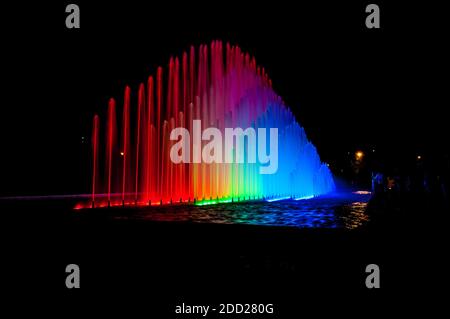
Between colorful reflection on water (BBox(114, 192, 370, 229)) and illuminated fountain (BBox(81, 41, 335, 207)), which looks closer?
colorful reflection on water (BBox(114, 192, 370, 229))

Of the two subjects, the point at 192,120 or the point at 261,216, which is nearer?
the point at 261,216

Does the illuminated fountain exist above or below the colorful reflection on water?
above

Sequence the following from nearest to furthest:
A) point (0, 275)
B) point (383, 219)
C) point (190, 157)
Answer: point (0, 275)
point (383, 219)
point (190, 157)

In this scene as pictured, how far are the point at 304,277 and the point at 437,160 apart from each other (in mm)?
17375

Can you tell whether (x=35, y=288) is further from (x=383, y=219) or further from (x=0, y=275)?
→ (x=383, y=219)

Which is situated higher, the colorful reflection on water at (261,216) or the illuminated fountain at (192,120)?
the illuminated fountain at (192,120)

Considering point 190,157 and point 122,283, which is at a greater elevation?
point 190,157

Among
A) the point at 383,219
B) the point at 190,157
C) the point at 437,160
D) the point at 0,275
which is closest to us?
the point at 0,275

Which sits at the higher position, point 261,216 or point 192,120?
point 192,120

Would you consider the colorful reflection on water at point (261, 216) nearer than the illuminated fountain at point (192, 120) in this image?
Yes

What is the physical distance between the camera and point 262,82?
974 inches
